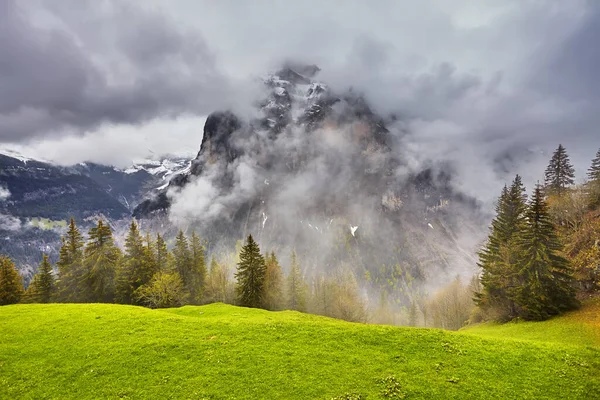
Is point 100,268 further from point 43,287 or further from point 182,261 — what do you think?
point 182,261

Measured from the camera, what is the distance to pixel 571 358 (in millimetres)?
25047

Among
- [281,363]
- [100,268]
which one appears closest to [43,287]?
[100,268]

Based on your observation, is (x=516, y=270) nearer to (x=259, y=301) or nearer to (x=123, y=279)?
(x=259, y=301)

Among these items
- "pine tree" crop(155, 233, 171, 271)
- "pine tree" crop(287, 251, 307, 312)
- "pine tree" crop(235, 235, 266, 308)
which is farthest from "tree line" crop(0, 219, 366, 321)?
"pine tree" crop(287, 251, 307, 312)

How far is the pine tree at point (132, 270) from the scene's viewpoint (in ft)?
233

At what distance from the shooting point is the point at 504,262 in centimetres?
5588

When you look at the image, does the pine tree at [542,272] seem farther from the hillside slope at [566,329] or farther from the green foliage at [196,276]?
the green foliage at [196,276]

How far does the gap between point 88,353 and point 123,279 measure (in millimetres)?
48138

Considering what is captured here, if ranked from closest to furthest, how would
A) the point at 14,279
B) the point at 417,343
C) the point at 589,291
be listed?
1. the point at 417,343
2. the point at 589,291
3. the point at 14,279

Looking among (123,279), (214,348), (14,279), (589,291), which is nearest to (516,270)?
(589,291)

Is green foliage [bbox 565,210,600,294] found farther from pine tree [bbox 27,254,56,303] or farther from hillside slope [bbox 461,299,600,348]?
pine tree [bbox 27,254,56,303]

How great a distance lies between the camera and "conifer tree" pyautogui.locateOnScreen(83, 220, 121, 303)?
7038 cm

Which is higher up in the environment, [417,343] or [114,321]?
[114,321]

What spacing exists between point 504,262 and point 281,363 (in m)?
49.0
